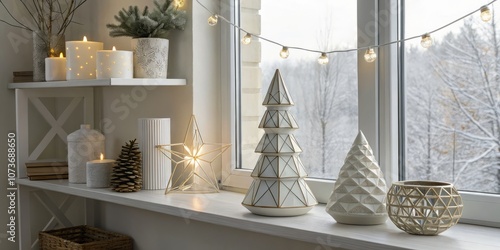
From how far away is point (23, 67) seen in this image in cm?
251

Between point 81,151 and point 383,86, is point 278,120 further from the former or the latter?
point 81,151

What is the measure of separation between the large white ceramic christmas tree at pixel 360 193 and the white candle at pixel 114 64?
0.81m

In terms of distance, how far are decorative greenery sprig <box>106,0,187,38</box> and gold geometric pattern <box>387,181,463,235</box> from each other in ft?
3.21

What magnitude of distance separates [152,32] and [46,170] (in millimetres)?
660

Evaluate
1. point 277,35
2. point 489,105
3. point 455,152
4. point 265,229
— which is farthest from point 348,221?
point 277,35

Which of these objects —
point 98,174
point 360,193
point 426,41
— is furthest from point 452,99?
point 98,174

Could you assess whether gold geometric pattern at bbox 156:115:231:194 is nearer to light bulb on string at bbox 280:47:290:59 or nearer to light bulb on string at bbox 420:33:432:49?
light bulb on string at bbox 280:47:290:59

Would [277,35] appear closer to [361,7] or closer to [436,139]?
[361,7]

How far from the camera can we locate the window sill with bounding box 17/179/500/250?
1354mm

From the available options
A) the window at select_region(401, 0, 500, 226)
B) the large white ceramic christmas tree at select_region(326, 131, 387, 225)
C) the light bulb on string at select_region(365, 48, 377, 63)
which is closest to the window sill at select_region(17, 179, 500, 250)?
the large white ceramic christmas tree at select_region(326, 131, 387, 225)

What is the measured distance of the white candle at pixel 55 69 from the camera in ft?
7.50

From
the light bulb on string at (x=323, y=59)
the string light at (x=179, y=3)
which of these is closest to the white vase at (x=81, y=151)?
the string light at (x=179, y=3)

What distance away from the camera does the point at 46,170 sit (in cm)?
237

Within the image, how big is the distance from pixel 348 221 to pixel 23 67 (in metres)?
1.49
